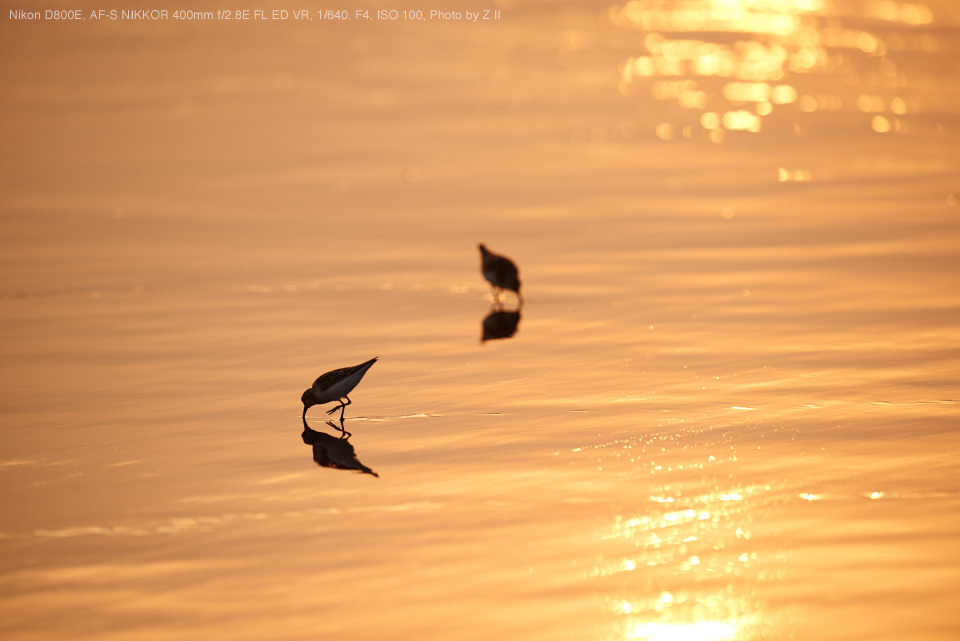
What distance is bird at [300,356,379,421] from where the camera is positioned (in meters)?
8.81

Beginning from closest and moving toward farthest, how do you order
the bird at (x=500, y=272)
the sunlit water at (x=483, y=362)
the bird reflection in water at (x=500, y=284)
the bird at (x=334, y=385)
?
the sunlit water at (x=483, y=362) → the bird at (x=334, y=385) → the bird reflection in water at (x=500, y=284) → the bird at (x=500, y=272)

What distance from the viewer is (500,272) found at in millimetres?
12305

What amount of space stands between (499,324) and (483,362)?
4.24 feet

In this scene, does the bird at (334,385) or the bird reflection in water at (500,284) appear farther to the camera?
the bird reflection in water at (500,284)

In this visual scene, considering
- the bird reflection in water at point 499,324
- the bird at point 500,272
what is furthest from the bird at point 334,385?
the bird at point 500,272

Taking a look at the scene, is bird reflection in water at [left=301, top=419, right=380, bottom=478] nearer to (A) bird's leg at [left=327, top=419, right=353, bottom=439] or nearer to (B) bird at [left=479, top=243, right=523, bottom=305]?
(A) bird's leg at [left=327, top=419, right=353, bottom=439]

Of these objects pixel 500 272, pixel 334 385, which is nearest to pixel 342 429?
pixel 334 385

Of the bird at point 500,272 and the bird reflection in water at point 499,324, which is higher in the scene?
the bird at point 500,272

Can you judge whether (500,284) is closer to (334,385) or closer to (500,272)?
(500,272)

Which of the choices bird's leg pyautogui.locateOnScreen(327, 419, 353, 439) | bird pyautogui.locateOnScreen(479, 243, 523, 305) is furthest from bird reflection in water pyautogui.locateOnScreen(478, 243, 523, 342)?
bird's leg pyautogui.locateOnScreen(327, 419, 353, 439)

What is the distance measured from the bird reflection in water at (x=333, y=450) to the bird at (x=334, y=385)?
0.22m

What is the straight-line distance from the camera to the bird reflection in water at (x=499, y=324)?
1134cm

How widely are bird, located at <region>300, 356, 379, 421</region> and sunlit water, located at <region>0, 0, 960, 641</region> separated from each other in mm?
238

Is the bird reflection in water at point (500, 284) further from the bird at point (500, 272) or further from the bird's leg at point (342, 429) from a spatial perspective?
the bird's leg at point (342, 429)
